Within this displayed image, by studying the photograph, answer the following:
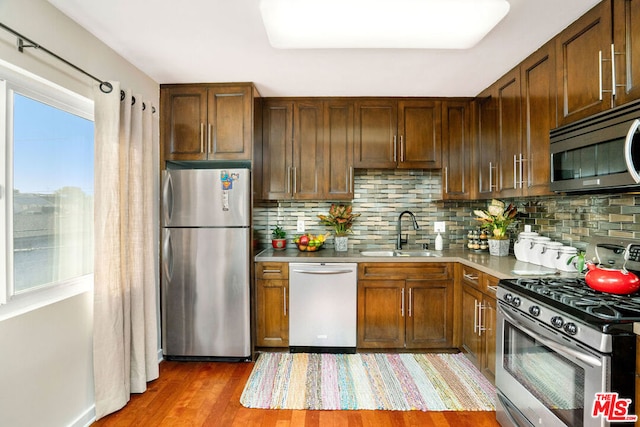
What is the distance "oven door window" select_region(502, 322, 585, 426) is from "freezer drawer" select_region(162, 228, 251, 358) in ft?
6.44

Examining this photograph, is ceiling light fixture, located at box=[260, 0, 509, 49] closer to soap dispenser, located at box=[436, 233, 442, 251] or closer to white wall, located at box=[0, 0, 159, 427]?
white wall, located at box=[0, 0, 159, 427]

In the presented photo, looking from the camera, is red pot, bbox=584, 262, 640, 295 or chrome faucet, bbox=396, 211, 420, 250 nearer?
red pot, bbox=584, 262, 640, 295

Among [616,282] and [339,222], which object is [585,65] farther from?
[339,222]

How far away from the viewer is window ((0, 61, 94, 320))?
1648 millimetres

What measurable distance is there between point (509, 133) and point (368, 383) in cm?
221

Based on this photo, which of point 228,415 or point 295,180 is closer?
point 228,415

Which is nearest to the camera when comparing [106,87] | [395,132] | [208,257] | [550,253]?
[106,87]

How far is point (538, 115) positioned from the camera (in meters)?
2.28

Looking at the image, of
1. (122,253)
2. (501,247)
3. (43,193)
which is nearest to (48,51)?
(43,193)

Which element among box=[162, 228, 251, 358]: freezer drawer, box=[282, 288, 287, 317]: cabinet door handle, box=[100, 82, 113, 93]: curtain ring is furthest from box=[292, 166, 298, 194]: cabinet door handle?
box=[100, 82, 113, 93]: curtain ring

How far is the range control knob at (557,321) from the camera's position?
1.51 metres

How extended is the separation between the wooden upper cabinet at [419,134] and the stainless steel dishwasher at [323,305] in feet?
4.03

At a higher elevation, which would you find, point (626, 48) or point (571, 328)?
point (626, 48)

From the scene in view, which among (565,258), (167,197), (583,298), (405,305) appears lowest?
(405,305)
